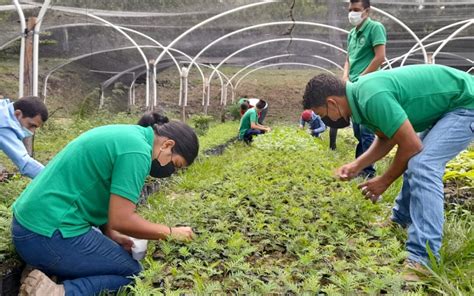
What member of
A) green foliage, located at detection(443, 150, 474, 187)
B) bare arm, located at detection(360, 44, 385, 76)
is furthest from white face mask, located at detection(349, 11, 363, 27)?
green foliage, located at detection(443, 150, 474, 187)

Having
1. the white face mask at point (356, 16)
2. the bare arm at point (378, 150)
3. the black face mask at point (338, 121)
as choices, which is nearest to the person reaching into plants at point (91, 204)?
the black face mask at point (338, 121)

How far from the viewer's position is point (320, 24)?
11.7 meters

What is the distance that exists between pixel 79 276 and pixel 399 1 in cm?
957

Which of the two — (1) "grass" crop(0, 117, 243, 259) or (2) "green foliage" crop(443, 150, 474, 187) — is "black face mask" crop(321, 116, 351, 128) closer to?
(2) "green foliage" crop(443, 150, 474, 187)

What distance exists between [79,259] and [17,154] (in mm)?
1514

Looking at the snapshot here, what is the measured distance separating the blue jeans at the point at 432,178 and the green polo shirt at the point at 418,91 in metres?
0.07

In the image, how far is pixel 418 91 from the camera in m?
2.77

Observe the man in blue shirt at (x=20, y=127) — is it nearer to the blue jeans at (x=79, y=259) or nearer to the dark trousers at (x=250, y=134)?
the blue jeans at (x=79, y=259)

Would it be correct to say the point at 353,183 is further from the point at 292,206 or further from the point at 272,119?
the point at 272,119

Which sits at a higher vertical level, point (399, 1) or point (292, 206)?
point (399, 1)

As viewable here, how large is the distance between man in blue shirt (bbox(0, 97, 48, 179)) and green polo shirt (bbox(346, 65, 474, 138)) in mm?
2492

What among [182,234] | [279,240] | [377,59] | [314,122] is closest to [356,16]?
[377,59]

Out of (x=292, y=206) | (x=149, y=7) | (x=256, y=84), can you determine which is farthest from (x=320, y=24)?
(x=256, y=84)

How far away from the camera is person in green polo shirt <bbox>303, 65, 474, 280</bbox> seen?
254 cm
